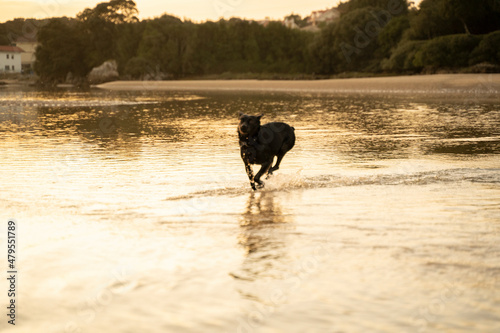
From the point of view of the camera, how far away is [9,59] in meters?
156

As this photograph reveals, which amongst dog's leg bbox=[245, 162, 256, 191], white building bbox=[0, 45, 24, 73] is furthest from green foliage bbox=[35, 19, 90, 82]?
dog's leg bbox=[245, 162, 256, 191]

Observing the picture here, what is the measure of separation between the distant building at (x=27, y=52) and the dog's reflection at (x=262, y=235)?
17691cm

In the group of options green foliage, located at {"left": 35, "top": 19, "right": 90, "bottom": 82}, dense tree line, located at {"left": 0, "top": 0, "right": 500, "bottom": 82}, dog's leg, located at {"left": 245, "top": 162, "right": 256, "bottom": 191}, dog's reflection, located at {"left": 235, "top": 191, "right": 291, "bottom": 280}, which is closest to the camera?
dog's reflection, located at {"left": 235, "top": 191, "right": 291, "bottom": 280}

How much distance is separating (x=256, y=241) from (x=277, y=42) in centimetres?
9170

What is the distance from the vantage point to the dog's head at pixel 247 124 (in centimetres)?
873

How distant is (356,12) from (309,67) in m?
12.1

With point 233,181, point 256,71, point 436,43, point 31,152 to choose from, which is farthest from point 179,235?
point 256,71

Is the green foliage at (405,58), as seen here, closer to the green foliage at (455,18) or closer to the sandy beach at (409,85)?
the green foliage at (455,18)

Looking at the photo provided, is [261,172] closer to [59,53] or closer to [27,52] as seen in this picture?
[59,53]

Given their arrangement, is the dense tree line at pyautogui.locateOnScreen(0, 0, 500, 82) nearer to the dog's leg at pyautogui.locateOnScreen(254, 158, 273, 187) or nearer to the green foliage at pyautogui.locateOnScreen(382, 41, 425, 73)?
the green foliage at pyautogui.locateOnScreen(382, 41, 425, 73)

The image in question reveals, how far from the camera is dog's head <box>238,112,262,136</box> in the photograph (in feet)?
28.6

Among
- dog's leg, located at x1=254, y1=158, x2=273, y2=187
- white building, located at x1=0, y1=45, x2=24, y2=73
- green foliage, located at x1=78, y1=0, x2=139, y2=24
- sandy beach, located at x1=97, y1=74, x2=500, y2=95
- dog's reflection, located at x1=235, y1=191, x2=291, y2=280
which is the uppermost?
green foliage, located at x1=78, y1=0, x2=139, y2=24

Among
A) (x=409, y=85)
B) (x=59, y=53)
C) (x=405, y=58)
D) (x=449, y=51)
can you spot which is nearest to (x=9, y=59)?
(x=59, y=53)

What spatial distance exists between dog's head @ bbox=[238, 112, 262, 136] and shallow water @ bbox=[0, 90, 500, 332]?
1.00 metres
